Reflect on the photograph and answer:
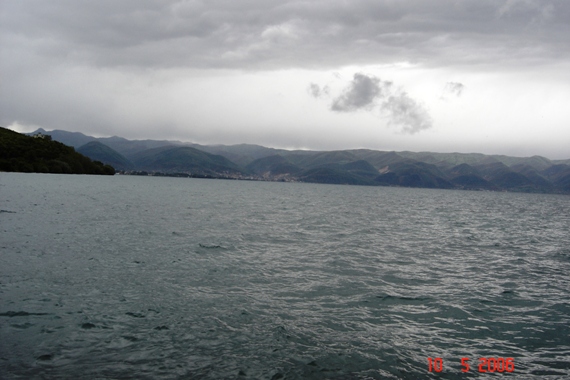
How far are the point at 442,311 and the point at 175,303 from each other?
14.8 metres

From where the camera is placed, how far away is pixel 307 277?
26.9 meters

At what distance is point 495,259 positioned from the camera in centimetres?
3831

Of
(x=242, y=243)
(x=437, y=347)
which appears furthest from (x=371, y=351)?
(x=242, y=243)

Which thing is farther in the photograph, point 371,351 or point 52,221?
point 52,221

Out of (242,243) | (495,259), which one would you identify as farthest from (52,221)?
(495,259)

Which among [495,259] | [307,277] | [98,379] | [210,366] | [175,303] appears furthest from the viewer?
[495,259]

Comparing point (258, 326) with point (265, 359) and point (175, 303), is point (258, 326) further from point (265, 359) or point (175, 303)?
point (175, 303)

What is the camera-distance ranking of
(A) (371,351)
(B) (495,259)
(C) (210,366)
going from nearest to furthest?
(C) (210,366) → (A) (371,351) → (B) (495,259)
